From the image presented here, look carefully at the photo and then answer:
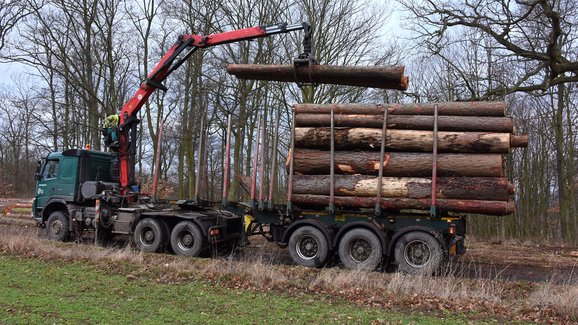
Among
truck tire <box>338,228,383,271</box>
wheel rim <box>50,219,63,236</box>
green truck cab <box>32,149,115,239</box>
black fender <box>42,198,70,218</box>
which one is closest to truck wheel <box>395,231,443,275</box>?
truck tire <box>338,228,383,271</box>

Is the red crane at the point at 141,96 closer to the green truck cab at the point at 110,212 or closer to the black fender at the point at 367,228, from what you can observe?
the green truck cab at the point at 110,212

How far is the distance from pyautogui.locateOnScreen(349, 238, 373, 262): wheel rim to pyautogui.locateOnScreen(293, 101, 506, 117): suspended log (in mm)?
2750

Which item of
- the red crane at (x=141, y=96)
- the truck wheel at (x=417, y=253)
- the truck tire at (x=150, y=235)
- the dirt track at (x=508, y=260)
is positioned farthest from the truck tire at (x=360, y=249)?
the red crane at (x=141, y=96)

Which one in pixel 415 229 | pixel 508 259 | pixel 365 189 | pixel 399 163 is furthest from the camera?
pixel 508 259

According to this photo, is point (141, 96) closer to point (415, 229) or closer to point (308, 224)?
point (308, 224)

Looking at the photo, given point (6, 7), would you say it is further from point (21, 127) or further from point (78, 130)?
point (21, 127)

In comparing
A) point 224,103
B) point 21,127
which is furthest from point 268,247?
point 21,127

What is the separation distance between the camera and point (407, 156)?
10.4m

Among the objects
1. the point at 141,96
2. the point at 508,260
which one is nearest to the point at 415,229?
the point at 508,260

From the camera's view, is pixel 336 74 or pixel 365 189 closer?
pixel 365 189

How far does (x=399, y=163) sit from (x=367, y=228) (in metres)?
1.49

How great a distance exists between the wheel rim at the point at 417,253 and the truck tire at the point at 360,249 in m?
0.54

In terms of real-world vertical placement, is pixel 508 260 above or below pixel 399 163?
below

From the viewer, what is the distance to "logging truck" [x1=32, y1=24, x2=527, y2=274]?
10008mm
